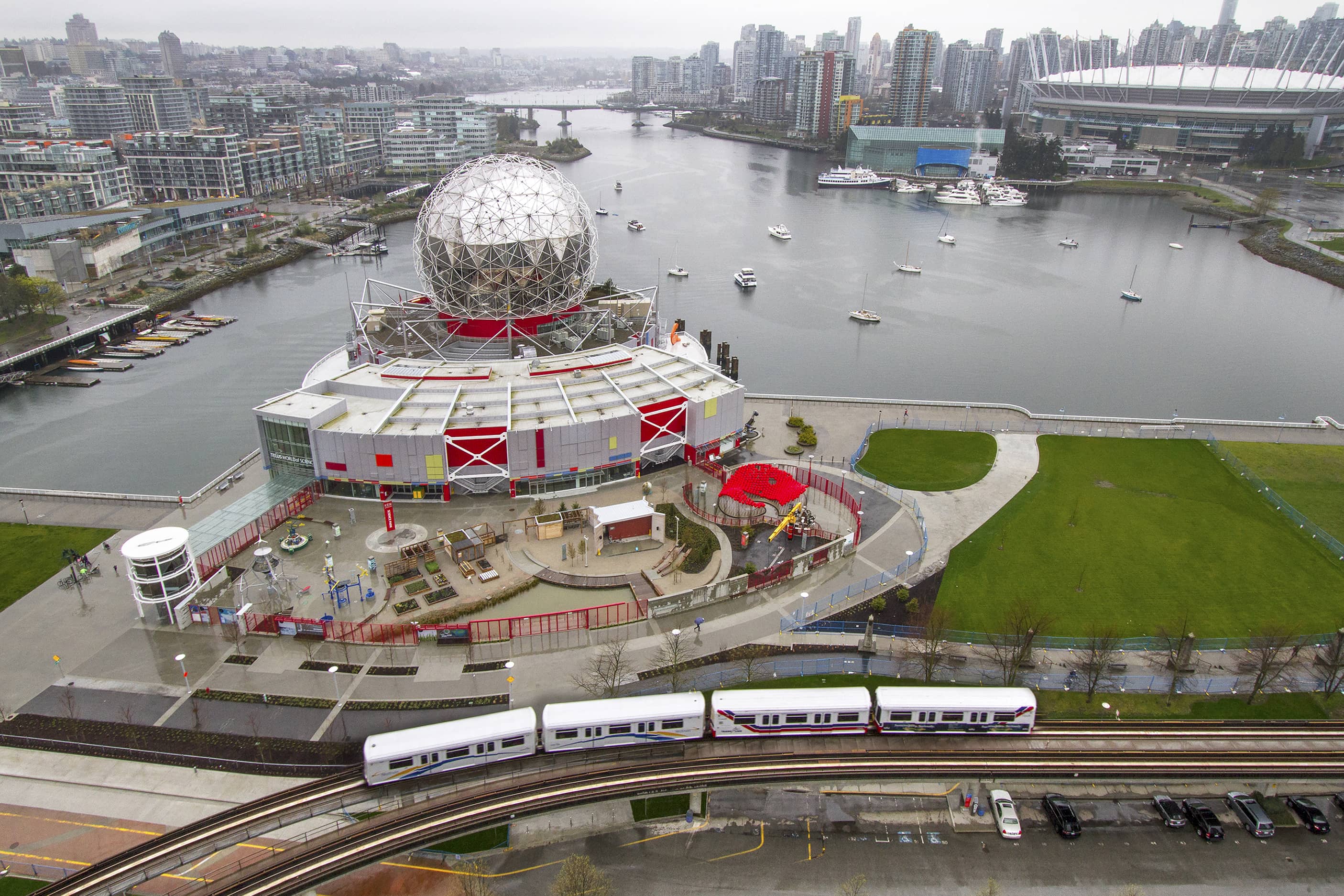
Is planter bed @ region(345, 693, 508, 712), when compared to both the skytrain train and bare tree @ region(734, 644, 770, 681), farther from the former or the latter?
bare tree @ region(734, 644, 770, 681)

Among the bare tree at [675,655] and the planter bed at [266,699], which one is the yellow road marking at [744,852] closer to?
the bare tree at [675,655]

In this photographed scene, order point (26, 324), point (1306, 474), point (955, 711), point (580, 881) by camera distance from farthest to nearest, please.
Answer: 1. point (26, 324)
2. point (1306, 474)
3. point (955, 711)
4. point (580, 881)

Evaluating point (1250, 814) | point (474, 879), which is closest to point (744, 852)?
point (474, 879)

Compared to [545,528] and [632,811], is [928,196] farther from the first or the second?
[632,811]

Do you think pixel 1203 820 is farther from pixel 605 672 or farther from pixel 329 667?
pixel 329 667

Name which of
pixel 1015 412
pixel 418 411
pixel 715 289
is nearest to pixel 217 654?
pixel 418 411

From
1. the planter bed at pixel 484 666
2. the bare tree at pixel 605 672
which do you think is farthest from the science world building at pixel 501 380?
the bare tree at pixel 605 672
